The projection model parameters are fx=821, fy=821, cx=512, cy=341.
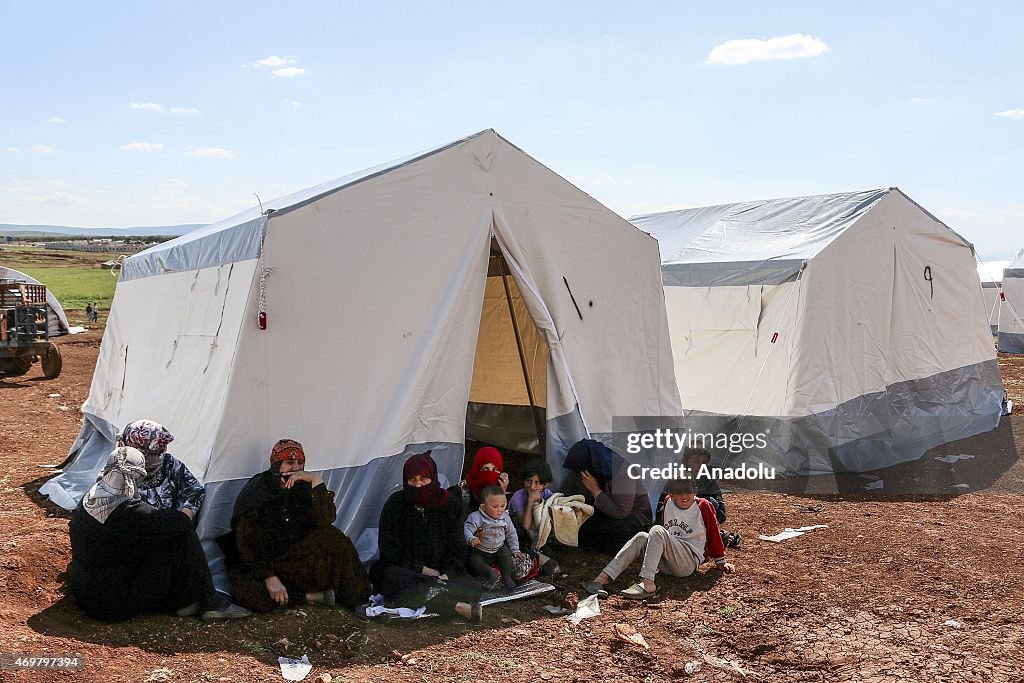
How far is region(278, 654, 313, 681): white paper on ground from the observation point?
3531 millimetres

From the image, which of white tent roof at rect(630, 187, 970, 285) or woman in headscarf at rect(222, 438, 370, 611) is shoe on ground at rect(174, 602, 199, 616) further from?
white tent roof at rect(630, 187, 970, 285)

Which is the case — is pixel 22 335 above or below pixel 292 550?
above

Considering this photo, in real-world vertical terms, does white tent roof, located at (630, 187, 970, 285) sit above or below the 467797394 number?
above

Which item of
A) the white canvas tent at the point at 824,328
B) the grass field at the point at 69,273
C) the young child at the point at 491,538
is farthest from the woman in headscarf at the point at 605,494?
the grass field at the point at 69,273

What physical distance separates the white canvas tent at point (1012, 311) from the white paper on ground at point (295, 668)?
1970cm

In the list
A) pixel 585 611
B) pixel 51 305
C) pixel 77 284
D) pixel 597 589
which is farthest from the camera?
pixel 77 284

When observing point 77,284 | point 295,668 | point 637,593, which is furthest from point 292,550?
point 77,284

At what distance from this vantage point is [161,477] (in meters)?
4.52

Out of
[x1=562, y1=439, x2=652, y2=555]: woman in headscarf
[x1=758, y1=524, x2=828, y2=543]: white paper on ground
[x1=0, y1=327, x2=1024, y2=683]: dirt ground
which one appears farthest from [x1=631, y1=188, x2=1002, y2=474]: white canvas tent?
[x1=562, y1=439, x2=652, y2=555]: woman in headscarf

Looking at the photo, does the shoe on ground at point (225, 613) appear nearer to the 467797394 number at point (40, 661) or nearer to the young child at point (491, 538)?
the 467797394 number at point (40, 661)

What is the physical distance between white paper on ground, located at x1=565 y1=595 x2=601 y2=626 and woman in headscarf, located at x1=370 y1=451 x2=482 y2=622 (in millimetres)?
525

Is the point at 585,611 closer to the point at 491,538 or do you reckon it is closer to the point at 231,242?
the point at 491,538

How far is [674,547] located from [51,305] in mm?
16253

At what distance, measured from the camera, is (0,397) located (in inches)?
468
